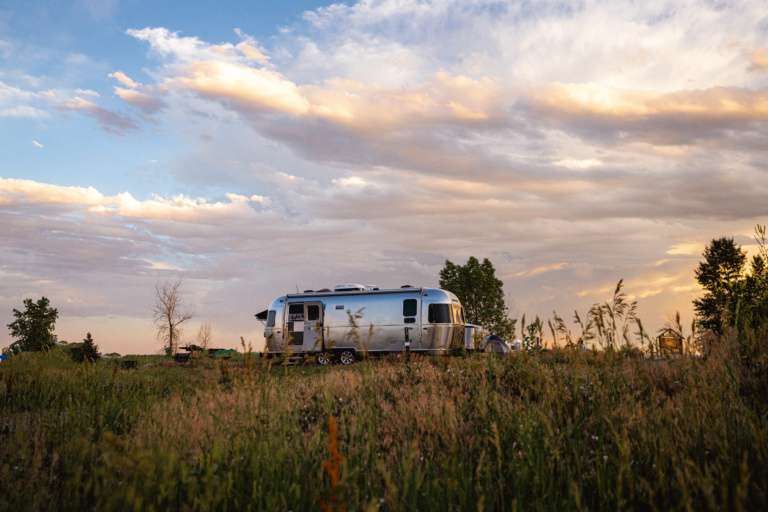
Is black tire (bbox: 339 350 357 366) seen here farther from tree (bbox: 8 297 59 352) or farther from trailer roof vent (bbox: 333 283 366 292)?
tree (bbox: 8 297 59 352)

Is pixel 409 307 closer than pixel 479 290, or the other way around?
pixel 409 307

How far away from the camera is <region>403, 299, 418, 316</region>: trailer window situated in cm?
2381

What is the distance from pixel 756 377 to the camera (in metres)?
6.35

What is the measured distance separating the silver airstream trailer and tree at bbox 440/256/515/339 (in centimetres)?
1796

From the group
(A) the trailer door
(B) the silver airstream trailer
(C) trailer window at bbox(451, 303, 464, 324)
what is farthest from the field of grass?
(A) the trailer door

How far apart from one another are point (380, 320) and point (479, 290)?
67.9ft

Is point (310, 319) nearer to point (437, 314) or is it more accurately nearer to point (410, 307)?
point (410, 307)

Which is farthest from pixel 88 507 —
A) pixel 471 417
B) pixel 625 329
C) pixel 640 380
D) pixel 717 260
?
pixel 717 260

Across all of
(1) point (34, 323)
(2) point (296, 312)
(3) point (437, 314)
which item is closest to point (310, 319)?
(2) point (296, 312)

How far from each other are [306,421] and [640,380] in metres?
4.14

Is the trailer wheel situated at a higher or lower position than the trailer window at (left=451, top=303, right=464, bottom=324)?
lower

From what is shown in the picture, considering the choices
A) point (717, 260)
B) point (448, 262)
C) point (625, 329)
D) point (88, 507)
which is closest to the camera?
point (88, 507)

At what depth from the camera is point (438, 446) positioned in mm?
5367

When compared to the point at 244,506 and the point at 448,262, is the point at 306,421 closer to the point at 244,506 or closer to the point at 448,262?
the point at 244,506
